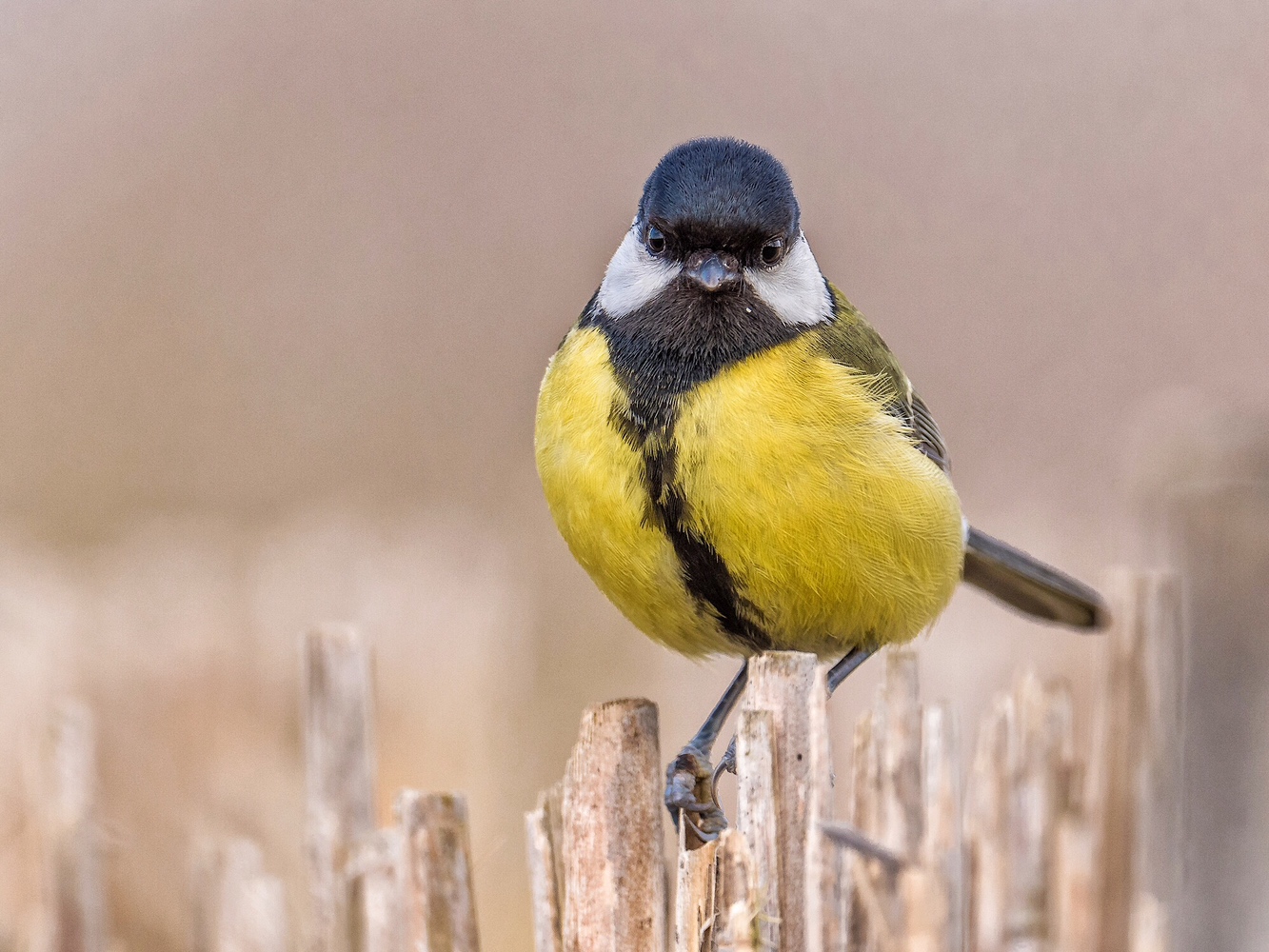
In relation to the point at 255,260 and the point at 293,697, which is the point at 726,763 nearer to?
the point at 293,697

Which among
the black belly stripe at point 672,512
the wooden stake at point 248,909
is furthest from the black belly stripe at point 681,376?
the wooden stake at point 248,909

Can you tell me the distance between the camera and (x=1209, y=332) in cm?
559

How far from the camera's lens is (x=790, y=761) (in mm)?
2094

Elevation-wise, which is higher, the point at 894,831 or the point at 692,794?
the point at 692,794

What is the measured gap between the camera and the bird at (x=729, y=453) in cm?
259

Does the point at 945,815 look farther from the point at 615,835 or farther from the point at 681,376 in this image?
the point at 681,376

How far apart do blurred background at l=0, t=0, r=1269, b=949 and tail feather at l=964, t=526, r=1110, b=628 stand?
941mm

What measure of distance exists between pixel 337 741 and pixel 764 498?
2.80 feet

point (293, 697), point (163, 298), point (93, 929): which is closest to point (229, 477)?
point (163, 298)

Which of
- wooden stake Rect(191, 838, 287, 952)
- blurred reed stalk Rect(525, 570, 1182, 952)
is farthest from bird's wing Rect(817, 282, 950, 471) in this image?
wooden stake Rect(191, 838, 287, 952)

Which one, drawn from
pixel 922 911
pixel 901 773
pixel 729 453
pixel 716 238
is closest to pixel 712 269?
pixel 716 238

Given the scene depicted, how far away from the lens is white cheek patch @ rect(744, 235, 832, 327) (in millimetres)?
2814

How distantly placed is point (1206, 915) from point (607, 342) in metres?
1.55

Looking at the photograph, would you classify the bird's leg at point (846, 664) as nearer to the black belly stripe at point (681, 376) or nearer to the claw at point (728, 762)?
the black belly stripe at point (681, 376)
